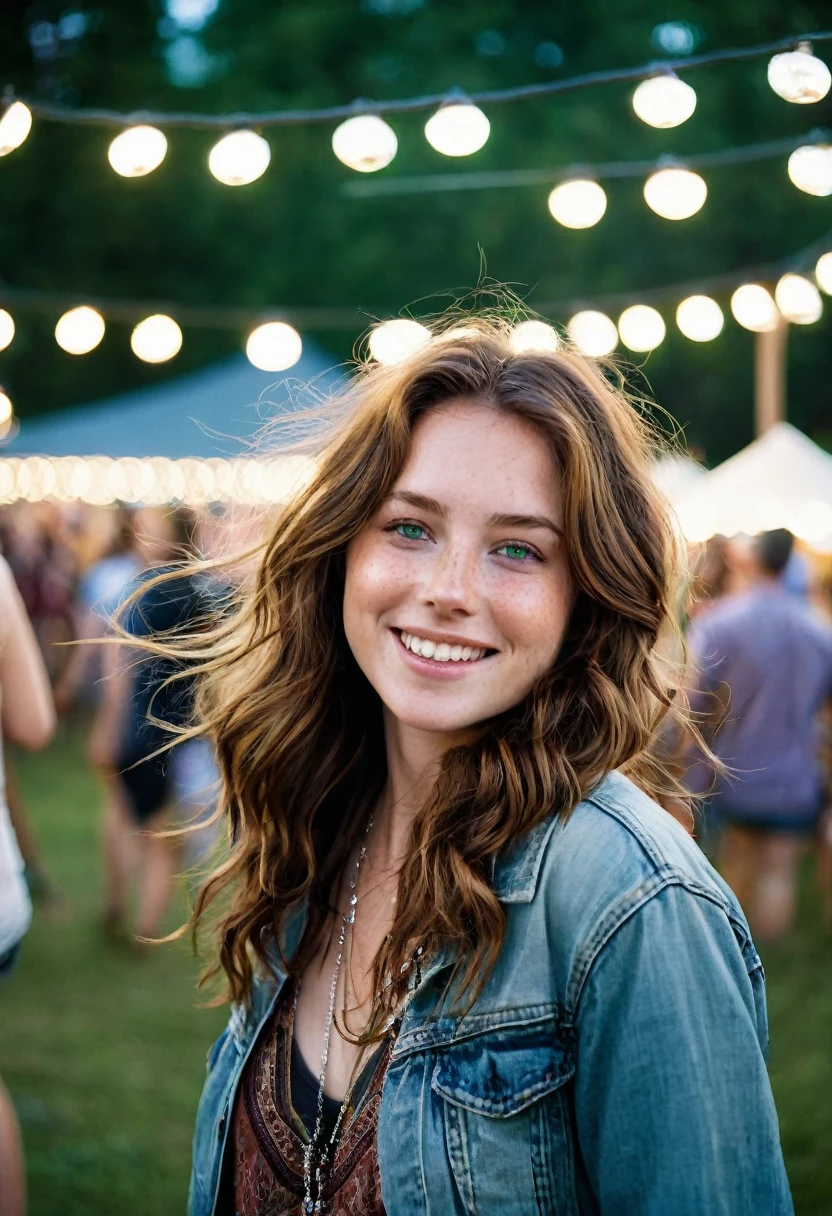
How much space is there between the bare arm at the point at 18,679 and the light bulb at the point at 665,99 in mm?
2695

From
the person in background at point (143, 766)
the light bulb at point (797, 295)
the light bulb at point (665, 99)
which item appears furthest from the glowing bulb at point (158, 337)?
the light bulb at point (665, 99)

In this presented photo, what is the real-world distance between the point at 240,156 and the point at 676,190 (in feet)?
6.13

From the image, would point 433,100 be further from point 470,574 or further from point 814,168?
point 470,574

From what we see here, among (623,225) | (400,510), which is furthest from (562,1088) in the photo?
(623,225)

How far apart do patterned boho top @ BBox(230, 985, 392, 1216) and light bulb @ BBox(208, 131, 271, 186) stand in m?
3.59

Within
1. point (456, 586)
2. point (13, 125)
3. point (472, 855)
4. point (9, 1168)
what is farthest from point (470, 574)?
point (13, 125)

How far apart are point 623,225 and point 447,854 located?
17.5 meters

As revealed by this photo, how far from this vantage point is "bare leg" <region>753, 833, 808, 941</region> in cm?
564

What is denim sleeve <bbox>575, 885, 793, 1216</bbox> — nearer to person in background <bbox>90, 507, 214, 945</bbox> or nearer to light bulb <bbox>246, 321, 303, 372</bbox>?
person in background <bbox>90, 507, 214, 945</bbox>

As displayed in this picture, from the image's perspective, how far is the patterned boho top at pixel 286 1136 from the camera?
1.40 metres

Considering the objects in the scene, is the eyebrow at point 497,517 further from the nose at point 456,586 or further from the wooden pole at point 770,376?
the wooden pole at point 770,376

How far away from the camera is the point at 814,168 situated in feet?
14.0

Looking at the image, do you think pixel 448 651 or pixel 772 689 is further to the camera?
pixel 772 689

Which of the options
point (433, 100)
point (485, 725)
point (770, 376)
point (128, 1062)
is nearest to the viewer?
point (485, 725)
